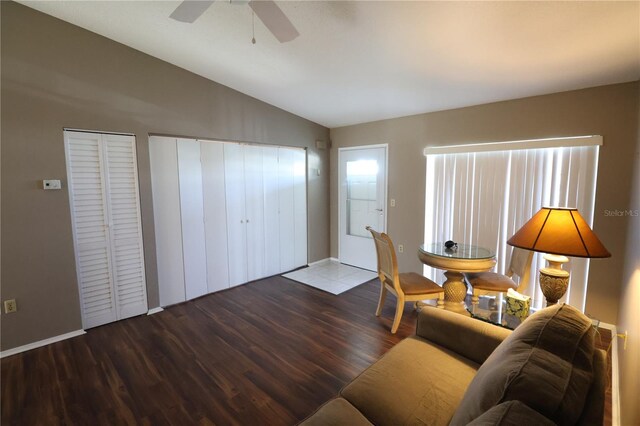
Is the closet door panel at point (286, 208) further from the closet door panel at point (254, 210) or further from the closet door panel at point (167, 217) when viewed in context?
the closet door panel at point (167, 217)

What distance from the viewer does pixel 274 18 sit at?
1741mm

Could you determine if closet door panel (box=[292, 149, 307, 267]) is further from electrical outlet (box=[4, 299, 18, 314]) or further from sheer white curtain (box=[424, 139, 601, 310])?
electrical outlet (box=[4, 299, 18, 314])

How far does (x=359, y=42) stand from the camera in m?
2.44

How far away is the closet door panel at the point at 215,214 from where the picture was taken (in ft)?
12.2

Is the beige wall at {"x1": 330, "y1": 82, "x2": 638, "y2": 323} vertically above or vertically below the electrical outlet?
above

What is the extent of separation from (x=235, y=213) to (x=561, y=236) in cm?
347

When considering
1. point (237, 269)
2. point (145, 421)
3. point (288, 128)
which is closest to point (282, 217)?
point (237, 269)

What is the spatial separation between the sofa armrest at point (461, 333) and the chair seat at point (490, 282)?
1.17 metres

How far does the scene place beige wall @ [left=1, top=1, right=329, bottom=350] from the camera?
253 cm

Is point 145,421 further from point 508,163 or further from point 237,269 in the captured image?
point 508,163

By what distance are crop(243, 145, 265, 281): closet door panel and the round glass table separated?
7.75ft

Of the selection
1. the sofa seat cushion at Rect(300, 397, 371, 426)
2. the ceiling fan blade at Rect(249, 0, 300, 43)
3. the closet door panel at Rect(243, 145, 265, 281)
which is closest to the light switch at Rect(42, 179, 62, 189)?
the closet door panel at Rect(243, 145, 265, 281)

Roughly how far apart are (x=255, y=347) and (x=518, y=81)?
344 centimetres

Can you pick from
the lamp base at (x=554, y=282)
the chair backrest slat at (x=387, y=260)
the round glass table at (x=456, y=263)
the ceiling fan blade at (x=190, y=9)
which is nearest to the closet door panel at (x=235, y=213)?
the chair backrest slat at (x=387, y=260)
